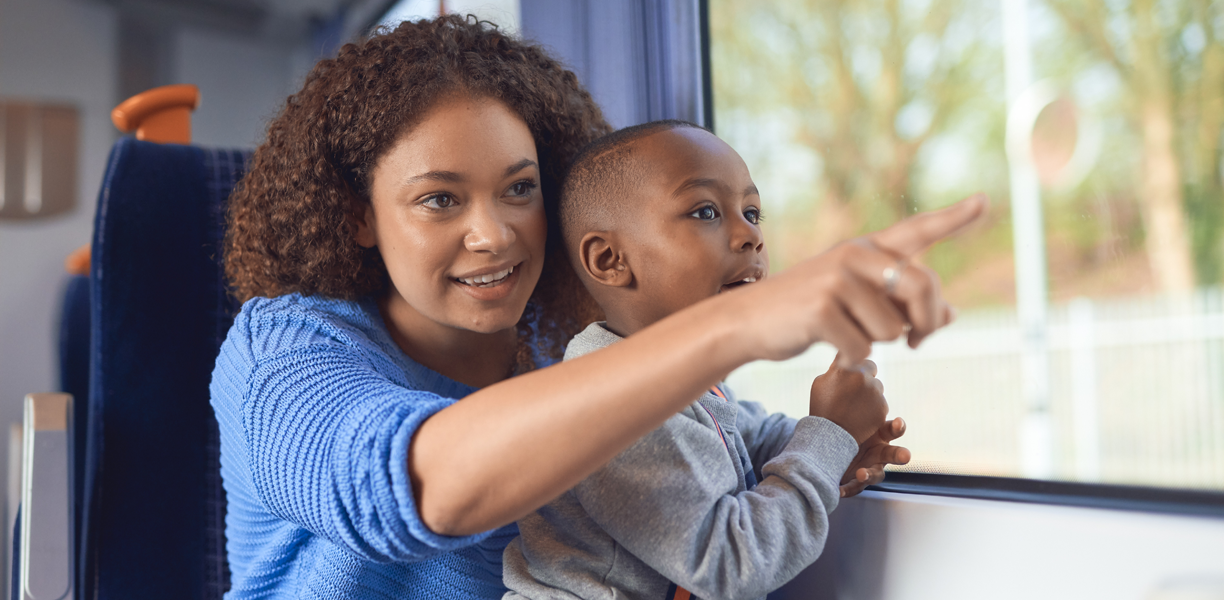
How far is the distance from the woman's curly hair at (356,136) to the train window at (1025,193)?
289 millimetres

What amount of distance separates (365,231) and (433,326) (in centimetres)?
13

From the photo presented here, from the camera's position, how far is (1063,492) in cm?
70

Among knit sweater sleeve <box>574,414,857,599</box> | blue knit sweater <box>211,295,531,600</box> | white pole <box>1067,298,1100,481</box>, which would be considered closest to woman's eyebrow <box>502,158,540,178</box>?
blue knit sweater <box>211,295,531,600</box>

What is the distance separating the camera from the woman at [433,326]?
50 centimetres

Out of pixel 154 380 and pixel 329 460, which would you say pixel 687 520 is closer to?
pixel 329 460

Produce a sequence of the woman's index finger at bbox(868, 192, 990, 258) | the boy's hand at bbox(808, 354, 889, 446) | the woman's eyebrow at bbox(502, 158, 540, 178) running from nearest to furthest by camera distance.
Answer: the woman's index finger at bbox(868, 192, 990, 258), the boy's hand at bbox(808, 354, 889, 446), the woman's eyebrow at bbox(502, 158, 540, 178)

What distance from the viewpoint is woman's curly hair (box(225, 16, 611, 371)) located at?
0.92m

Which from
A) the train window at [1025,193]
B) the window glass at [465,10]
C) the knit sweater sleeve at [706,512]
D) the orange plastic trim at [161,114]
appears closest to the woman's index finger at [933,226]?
the train window at [1025,193]

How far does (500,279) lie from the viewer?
0.90 metres

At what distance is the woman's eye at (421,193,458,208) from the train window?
13.3 inches

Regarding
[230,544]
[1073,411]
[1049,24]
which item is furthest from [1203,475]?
[1073,411]

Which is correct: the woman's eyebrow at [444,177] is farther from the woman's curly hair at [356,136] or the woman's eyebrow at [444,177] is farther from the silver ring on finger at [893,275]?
the silver ring on finger at [893,275]

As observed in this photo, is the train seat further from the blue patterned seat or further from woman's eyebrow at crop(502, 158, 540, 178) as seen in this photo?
woman's eyebrow at crop(502, 158, 540, 178)

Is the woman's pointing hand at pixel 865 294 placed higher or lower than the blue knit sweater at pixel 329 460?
higher
